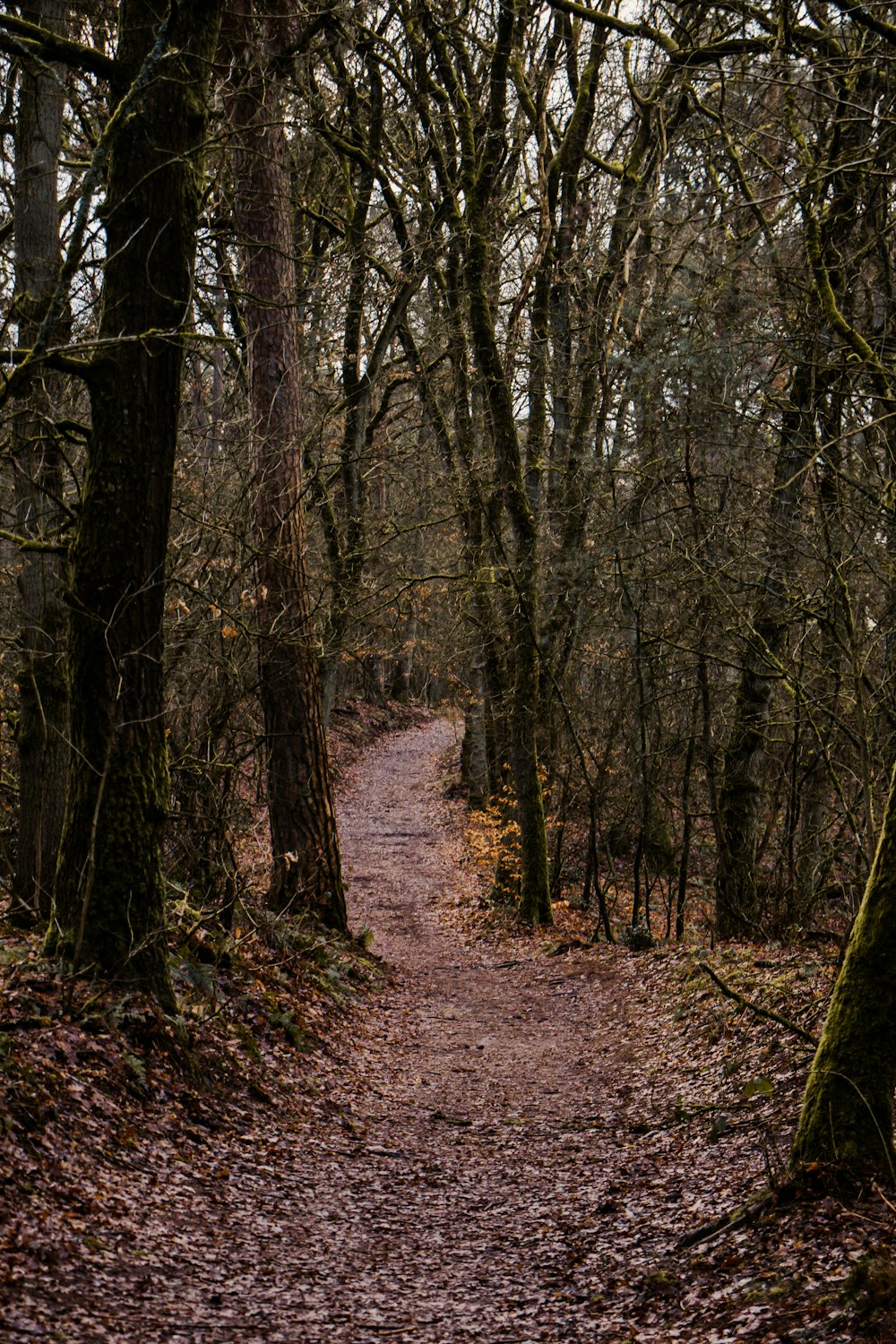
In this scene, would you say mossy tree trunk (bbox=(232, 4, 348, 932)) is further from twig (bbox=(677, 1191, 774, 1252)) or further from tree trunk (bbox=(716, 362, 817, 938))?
twig (bbox=(677, 1191, 774, 1252))

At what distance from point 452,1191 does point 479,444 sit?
547 inches

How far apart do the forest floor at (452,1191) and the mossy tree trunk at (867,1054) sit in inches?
7.8

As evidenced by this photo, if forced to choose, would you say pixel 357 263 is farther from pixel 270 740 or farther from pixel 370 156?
pixel 270 740

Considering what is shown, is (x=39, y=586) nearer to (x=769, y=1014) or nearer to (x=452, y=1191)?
(x=452, y=1191)

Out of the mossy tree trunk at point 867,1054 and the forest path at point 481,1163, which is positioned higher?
the mossy tree trunk at point 867,1054

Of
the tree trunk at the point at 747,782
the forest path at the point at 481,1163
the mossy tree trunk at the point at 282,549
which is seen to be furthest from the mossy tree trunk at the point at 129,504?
the tree trunk at the point at 747,782

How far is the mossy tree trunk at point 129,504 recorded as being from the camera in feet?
19.2

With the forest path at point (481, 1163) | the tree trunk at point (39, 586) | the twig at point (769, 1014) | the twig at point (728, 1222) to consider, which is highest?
the tree trunk at point (39, 586)

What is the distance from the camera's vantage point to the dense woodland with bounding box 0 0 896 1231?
19.6 feet

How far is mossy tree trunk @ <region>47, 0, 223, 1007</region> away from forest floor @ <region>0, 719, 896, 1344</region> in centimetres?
74

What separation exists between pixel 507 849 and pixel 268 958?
7.09 meters

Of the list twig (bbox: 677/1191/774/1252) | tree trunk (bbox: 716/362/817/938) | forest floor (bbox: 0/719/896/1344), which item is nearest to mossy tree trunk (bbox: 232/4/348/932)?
forest floor (bbox: 0/719/896/1344)

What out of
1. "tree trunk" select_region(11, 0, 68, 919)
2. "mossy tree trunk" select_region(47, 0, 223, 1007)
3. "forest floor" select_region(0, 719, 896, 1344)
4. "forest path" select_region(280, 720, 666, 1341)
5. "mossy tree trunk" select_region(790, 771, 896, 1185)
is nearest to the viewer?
"forest floor" select_region(0, 719, 896, 1344)

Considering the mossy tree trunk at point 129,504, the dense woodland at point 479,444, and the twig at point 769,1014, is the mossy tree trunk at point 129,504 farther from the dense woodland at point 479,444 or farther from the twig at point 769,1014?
the twig at point 769,1014
